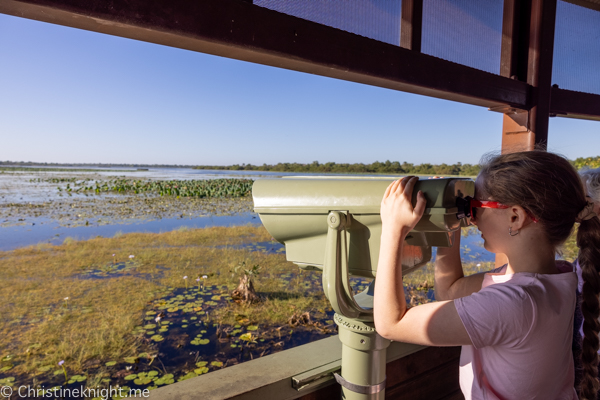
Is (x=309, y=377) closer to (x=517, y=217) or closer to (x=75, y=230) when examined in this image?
(x=517, y=217)

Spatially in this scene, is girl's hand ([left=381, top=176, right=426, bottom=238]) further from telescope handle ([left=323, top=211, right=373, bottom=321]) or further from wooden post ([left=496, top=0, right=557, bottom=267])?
wooden post ([left=496, top=0, right=557, bottom=267])

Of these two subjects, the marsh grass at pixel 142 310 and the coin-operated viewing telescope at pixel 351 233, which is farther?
the marsh grass at pixel 142 310

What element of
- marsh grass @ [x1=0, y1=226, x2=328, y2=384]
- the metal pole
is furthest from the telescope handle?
marsh grass @ [x1=0, y1=226, x2=328, y2=384]

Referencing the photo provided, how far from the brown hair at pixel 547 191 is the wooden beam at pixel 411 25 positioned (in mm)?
774

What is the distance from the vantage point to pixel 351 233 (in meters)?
0.68

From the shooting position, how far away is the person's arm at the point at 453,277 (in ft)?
2.61

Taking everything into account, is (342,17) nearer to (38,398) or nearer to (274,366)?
(274,366)

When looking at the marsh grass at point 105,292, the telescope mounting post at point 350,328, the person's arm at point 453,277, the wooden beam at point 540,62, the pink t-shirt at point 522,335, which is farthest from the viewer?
the marsh grass at point 105,292

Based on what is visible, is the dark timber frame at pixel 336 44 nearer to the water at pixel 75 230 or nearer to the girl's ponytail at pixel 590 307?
the girl's ponytail at pixel 590 307

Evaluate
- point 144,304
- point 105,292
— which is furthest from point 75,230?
point 144,304

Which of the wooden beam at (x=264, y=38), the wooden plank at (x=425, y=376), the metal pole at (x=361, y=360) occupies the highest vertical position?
the wooden beam at (x=264, y=38)

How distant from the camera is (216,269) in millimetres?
3504

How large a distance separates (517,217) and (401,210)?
0.23 metres

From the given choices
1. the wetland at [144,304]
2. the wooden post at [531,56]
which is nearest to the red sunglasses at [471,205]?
the wetland at [144,304]
